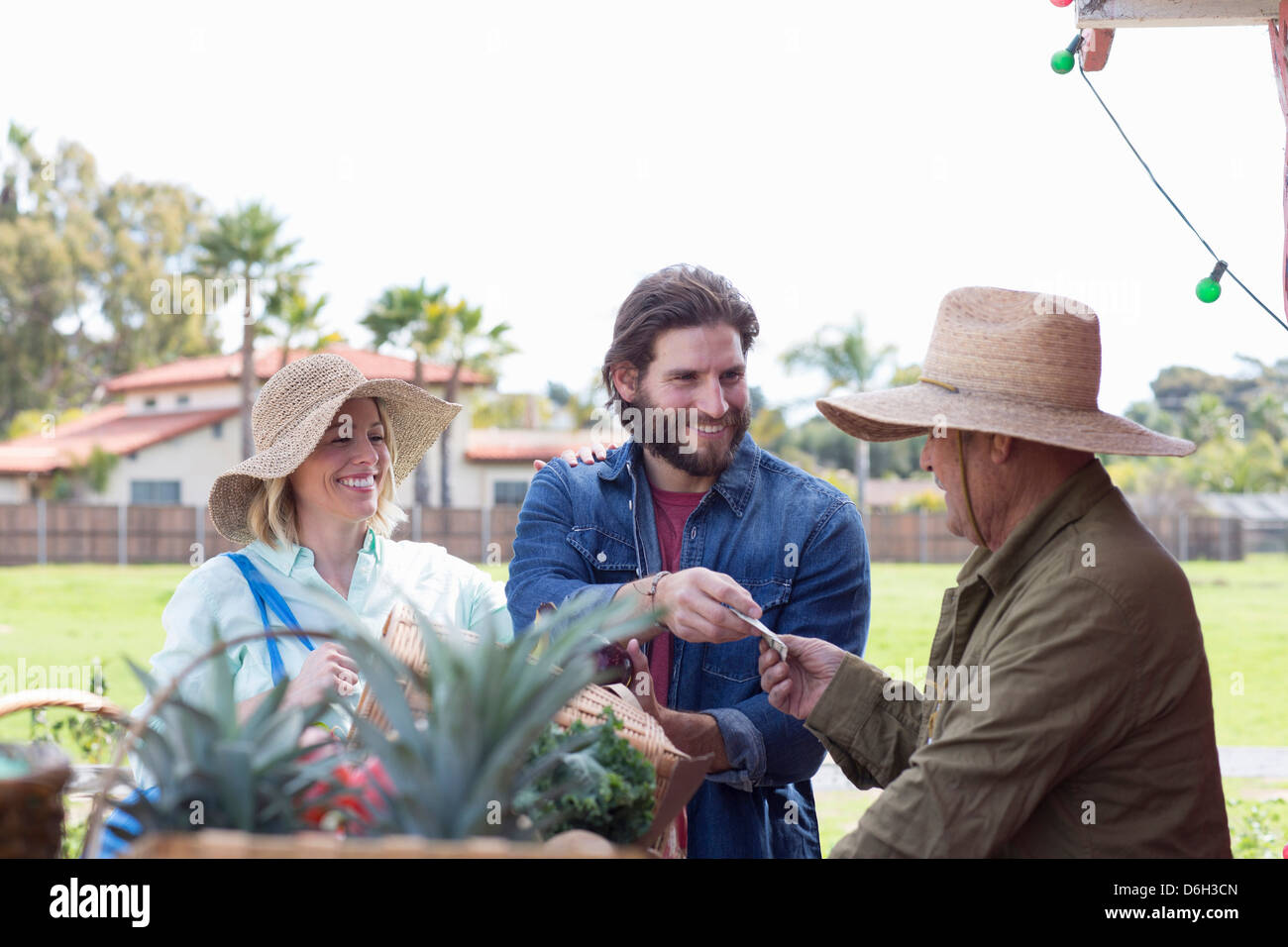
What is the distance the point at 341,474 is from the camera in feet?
10.7

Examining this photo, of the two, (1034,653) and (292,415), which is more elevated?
(292,415)

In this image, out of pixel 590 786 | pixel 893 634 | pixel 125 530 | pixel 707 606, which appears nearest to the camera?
pixel 590 786

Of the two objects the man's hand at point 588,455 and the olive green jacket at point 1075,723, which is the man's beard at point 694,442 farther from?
the olive green jacket at point 1075,723

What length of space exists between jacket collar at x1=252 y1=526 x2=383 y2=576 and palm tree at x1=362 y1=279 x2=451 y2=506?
37290 millimetres

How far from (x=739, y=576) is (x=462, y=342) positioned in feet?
132

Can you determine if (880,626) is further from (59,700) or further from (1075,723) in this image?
(1075,723)

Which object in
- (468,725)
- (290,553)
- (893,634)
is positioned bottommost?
(893,634)

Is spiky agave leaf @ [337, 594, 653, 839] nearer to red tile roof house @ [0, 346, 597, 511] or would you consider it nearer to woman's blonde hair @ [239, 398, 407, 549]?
woman's blonde hair @ [239, 398, 407, 549]

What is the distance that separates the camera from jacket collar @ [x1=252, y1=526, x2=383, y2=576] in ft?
10.5

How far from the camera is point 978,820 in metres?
1.83

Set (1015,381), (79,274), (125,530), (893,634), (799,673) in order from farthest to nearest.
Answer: (79,274)
(125,530)
(893,634)
(799,673)
(1015,381)

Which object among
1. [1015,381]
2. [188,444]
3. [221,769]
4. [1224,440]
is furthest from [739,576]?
[1224,440]

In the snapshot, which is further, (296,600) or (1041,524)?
(296,600)
